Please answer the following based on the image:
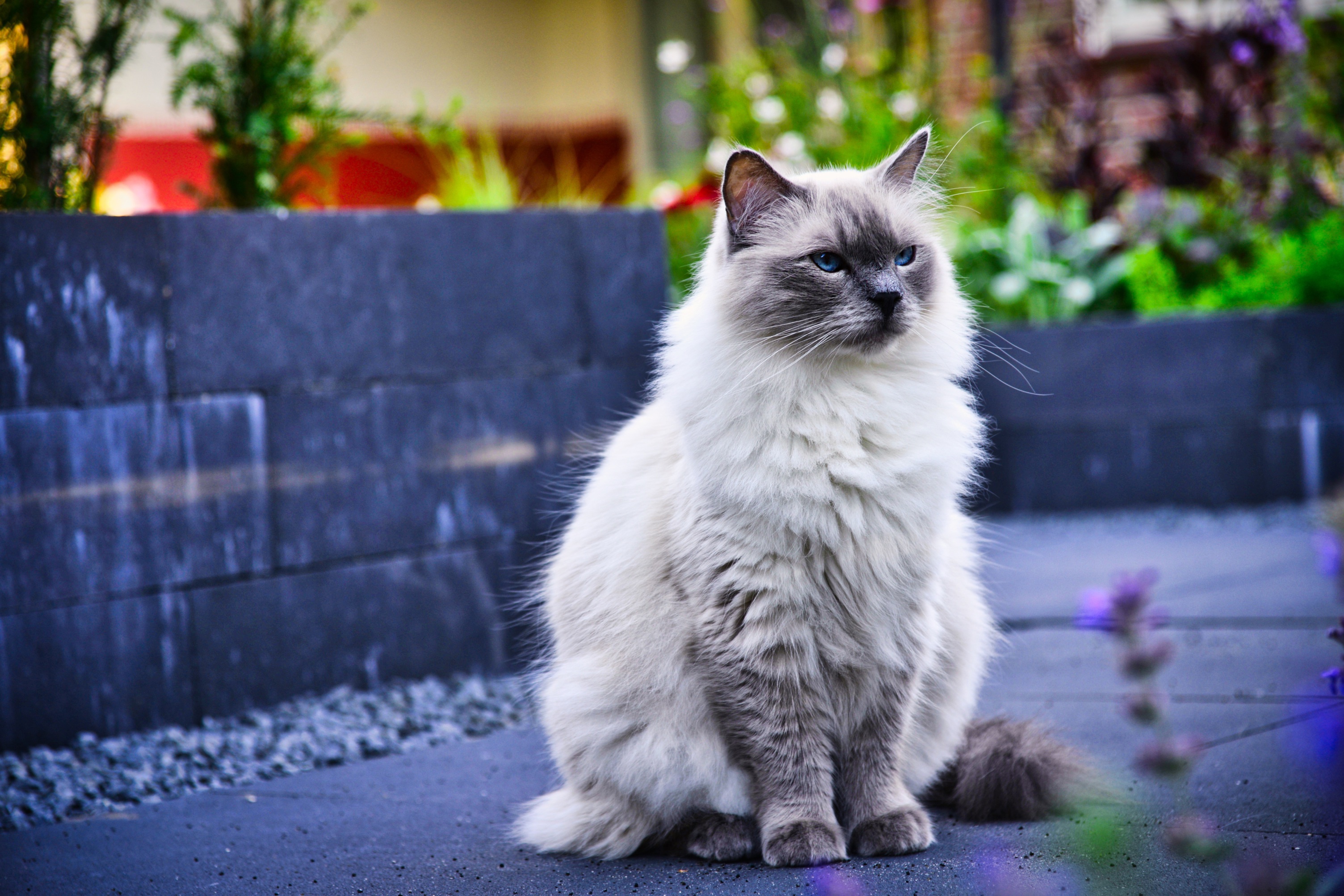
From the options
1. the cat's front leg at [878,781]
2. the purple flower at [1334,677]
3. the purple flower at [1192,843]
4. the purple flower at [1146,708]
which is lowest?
the cat's front leg at [878,781]

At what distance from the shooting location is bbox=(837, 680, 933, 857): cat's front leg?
6.81 ft

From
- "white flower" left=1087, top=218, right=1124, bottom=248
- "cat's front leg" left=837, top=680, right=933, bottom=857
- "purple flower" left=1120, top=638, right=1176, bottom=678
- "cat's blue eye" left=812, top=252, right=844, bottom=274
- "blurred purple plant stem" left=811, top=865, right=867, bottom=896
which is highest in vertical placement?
"white flower" left=1087, top=218, right=1124, bottom=248

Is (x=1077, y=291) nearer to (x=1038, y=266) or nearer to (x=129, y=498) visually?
(x=1038, y=266)

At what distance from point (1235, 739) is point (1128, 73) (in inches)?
246

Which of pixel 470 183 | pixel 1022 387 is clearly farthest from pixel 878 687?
pixel 1022 387

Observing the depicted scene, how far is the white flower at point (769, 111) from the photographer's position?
22.4 feet

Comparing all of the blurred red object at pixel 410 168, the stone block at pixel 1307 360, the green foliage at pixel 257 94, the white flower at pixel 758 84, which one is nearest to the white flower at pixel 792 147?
the white flower at pixel 758 84

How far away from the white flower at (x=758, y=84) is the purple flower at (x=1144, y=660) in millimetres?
6696

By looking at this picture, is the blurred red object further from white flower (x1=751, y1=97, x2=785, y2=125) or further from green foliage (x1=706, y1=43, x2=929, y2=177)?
white flower (x1=751, y1=97, x2=785, y2=125)

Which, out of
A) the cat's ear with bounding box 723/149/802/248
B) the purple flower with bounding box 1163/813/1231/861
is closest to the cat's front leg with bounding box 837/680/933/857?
the cat's ear with bounding box 723/149/802/248

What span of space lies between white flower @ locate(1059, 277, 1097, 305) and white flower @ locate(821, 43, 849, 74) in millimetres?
1909

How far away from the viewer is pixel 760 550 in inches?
79.4

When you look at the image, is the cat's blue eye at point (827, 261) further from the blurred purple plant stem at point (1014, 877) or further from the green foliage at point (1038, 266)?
the green foliage at point (1038, 266)

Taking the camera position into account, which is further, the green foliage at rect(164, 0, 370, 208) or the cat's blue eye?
the green foliage at rect(164, 0, 370, 208)
